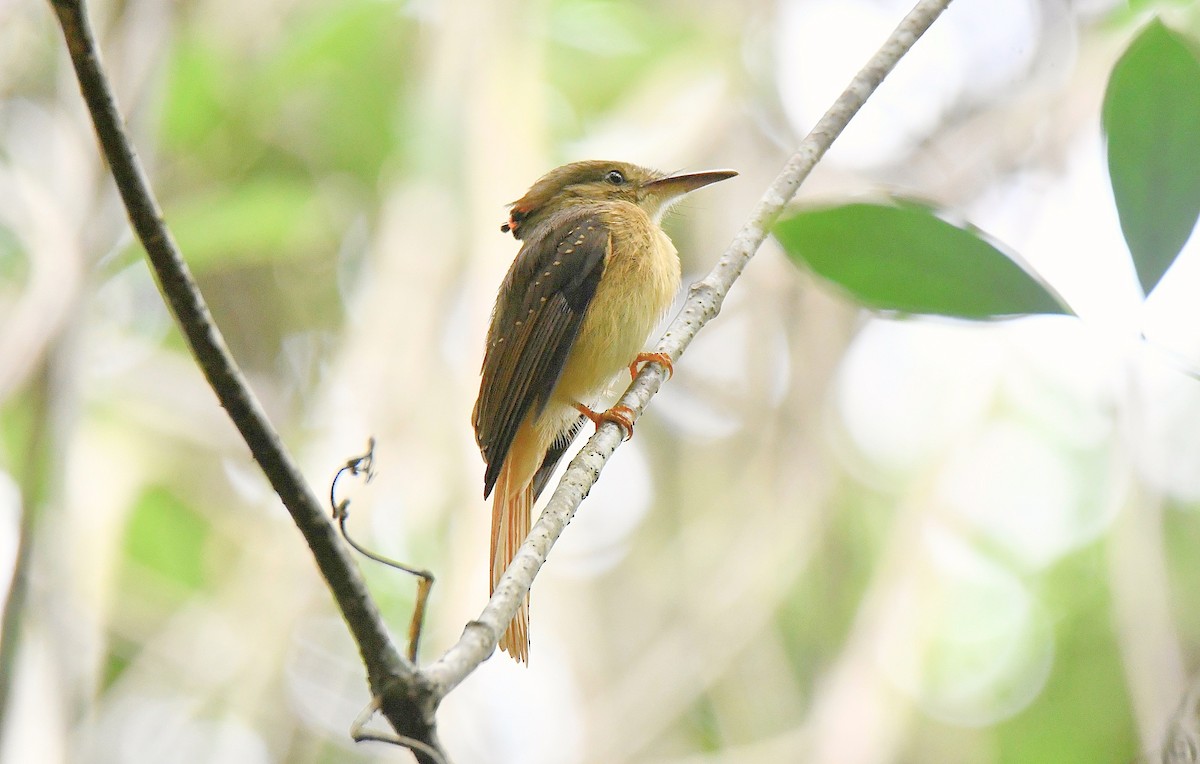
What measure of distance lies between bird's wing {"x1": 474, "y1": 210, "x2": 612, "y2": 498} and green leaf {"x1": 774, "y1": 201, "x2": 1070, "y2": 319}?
140 cm

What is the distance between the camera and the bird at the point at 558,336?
9.84ft

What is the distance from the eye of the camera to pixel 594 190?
3713 mm

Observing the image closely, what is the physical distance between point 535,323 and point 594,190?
2.55ft

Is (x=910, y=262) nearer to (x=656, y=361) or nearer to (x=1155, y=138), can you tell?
(x=1155, y=138)

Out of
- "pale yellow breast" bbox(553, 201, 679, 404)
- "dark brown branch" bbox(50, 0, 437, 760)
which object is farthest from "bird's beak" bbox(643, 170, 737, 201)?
"dark brown branch" bbox(50, 0, 437, 760)

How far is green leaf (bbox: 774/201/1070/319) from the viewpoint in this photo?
147 cm

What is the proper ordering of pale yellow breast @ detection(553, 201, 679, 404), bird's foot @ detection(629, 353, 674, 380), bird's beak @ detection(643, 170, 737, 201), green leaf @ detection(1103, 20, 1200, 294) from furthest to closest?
bird's beak @ detection(643, 170, 737, 201), pale yellow breast @ detection(553, 201, 679, 404), bird's foot @ detection(629, 353, 674, 380), green leaf @ detection(1103, 20, 1200, 294)

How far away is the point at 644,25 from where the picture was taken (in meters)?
5.01

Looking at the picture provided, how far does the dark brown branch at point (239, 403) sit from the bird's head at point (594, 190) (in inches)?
100

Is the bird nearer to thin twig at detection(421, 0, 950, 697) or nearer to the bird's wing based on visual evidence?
the bird's wing

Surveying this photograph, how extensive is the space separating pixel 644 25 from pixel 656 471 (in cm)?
200

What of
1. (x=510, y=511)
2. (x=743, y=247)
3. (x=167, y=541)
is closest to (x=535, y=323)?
(x=510, y=511)

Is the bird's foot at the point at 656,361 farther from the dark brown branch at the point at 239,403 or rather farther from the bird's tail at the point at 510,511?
the dark brown branch at the point at 239,403

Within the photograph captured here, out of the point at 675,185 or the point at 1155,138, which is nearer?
the point at 1155,138
